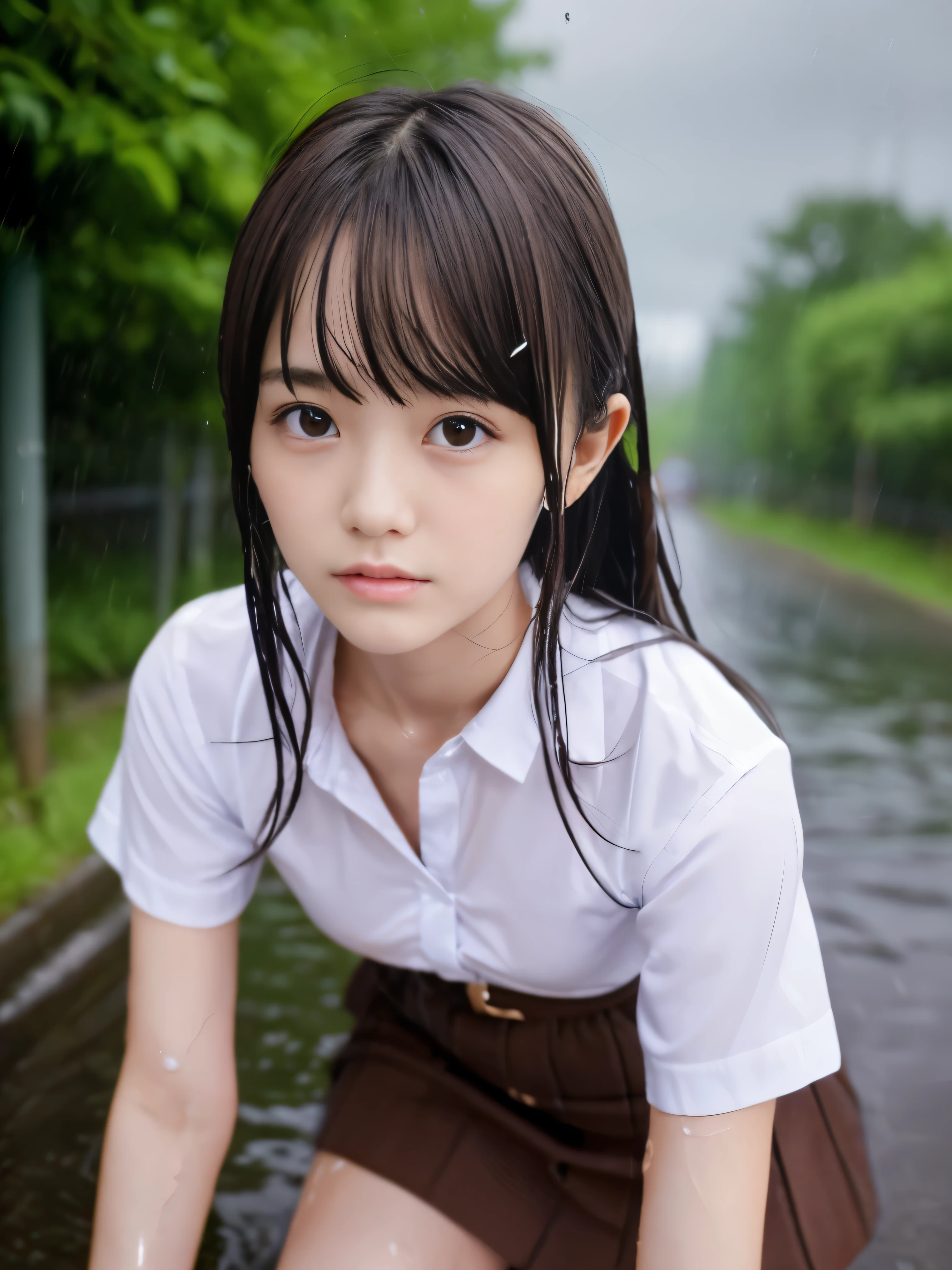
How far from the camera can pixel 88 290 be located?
11.5 ft

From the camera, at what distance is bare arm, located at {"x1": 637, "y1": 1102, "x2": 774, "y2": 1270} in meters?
1.24

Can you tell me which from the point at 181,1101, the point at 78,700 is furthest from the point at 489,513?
the point at 78,700

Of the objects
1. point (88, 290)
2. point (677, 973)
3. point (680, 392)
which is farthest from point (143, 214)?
point (677, 973)

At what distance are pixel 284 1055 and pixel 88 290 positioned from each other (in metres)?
2.37

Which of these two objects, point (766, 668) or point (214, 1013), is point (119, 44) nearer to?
point (214, 1013)

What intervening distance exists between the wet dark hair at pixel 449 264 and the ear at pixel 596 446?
0.02 m

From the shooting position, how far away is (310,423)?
1152 mm

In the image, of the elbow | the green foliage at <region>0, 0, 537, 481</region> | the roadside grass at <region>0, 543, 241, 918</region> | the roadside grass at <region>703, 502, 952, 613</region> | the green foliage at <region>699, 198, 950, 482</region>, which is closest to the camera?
the elbow

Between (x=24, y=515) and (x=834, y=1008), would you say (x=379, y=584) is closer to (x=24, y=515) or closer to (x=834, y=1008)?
(x=834, y=1008)

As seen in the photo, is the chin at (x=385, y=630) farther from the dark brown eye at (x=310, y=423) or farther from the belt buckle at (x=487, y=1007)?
the belt buckle at (x=487, y=1007)

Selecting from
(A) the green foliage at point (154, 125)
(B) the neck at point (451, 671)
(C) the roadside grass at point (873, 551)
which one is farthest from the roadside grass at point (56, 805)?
(C) the roadside grass at point (873, 551)

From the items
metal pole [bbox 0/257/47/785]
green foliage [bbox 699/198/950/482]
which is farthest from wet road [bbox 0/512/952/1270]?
green foliage [bbox 699/198/950/482]

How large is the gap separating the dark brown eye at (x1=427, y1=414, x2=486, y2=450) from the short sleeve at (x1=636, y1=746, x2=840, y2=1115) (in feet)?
1.52

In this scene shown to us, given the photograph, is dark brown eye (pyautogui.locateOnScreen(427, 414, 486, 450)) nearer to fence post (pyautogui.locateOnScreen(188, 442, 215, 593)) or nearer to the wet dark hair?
the wet dark hair
